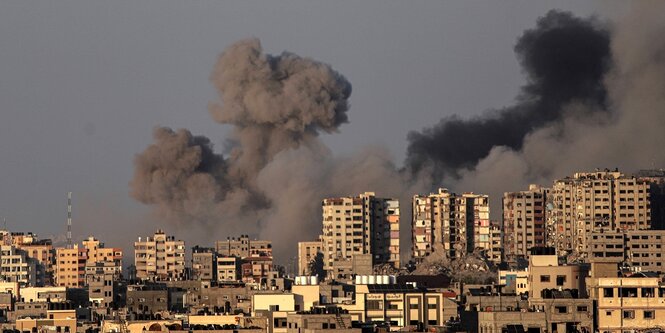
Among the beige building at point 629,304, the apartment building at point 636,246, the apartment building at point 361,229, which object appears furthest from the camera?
the apartment building at point 361,229

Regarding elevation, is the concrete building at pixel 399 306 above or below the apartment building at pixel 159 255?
below

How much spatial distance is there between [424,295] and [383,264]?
70.7 metres

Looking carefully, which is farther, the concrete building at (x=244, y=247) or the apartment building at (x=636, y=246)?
the concrete building at (x=244, y=247)

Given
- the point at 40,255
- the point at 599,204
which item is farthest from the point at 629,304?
the point at 40,255

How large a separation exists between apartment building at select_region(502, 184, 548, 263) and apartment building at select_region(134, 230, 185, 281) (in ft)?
76.2

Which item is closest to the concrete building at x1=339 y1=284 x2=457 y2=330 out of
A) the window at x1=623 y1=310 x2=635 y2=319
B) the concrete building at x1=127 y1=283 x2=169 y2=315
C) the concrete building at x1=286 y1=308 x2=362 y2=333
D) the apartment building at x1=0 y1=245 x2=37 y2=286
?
the concrete building at x1=286 y1=308 x2=362 y2=333

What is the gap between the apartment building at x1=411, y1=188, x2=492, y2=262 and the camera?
167 m

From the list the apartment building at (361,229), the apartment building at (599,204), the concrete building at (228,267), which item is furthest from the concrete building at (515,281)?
the apartment building at (361,229)

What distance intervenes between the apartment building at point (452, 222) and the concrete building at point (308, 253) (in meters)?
6.97

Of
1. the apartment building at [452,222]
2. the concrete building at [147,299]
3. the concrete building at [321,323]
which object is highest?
the apartment building at [452,222]

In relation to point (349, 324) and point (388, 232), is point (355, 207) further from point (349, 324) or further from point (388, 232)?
point (349, 324)

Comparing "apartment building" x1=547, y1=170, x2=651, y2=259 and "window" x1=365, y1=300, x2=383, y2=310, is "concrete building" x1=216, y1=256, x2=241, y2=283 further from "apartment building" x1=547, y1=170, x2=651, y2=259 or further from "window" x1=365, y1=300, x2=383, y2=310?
"window" x1=365, y1=300, x2=383, y2=310

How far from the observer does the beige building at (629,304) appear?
7181cm

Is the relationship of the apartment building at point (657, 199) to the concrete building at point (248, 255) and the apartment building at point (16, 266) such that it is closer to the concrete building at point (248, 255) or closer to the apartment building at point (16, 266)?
the concrete building at point (248, 255)
